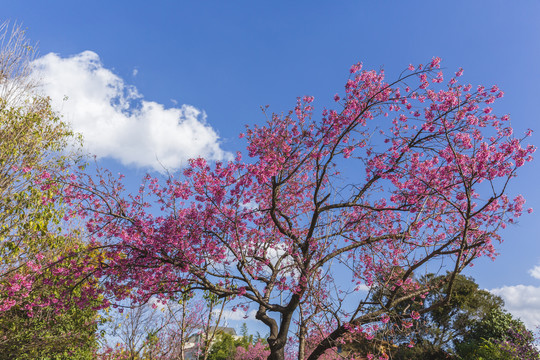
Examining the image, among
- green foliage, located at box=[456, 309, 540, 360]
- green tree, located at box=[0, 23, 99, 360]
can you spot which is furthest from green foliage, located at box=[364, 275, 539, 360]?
green tree, located at box=[0, 23, 99, 360]

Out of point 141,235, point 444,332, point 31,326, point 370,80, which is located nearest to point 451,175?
point 370,80

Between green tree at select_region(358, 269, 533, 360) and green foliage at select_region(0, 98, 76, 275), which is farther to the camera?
green tree at select_region(358, 269, 533, 360)

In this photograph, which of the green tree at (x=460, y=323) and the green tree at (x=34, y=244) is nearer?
the green tree at (x=34, y=244)

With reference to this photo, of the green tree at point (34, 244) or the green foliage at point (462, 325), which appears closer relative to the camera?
the green tree at point (34, 244)

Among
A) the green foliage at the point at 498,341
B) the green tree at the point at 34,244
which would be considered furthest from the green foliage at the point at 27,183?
the green foliage at the point at 498,341

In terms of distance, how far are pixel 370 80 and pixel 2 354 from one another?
13843 millimetres

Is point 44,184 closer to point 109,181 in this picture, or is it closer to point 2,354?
point 109,181

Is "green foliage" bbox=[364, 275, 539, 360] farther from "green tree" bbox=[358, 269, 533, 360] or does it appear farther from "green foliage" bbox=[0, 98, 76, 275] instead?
"green foliage" bbox=[0, 98, 76, 275]

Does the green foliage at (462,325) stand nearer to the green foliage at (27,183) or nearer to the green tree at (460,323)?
the green tree at (460,323)

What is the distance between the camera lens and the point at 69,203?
9.41 metres

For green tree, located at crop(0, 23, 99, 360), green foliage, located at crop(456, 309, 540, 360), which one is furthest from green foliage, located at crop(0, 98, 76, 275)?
green foliage, located at crop(456, 309, 540, 360)

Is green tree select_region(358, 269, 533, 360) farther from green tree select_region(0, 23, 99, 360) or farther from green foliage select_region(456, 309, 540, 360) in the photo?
green tree select_region(0, 23, 99, 360)

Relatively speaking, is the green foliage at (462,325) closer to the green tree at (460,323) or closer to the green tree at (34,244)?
the green tree at (460,323)

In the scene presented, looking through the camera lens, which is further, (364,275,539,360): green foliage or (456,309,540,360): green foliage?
(364,275,539,360): green foliage
